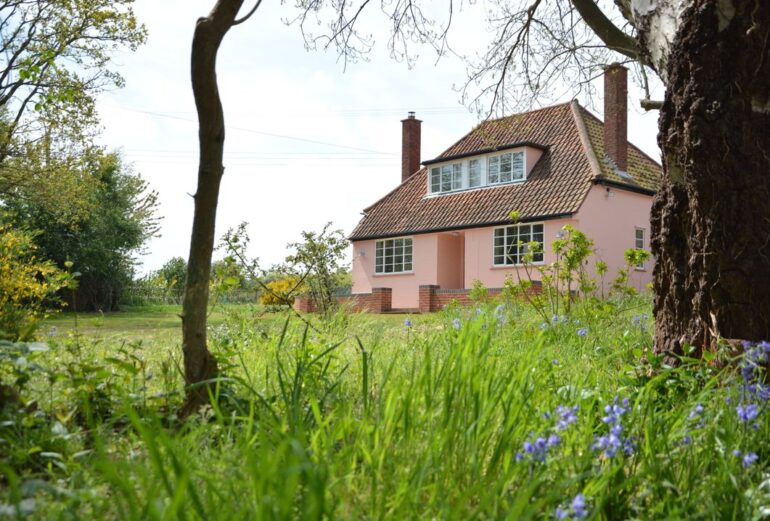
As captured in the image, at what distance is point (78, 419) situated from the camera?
292 centimetres

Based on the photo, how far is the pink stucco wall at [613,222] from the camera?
20219mm

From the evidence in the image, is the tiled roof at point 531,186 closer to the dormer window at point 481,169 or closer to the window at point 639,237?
the dormer window at point 481,169

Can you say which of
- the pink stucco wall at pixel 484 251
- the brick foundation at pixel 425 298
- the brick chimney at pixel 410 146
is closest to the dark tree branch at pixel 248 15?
the brick foundation at pixel 425 298

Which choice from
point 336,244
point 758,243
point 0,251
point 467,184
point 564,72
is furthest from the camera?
point 467,184

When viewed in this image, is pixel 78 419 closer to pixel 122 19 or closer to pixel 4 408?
pixel 4 408

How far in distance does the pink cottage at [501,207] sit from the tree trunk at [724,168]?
1567cm

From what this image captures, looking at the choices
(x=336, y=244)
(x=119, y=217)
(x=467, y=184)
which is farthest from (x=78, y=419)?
(x=119, y=217)

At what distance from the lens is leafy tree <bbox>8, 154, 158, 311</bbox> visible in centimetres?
2494

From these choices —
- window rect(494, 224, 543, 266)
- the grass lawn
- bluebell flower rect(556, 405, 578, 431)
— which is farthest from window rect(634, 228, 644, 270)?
bluebell flower rect(556, 405, 578, 431)

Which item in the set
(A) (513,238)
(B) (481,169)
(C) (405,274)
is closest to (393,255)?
(C) (405,274)

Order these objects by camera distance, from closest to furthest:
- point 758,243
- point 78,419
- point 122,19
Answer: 1. point 78,419
2. point 758,243
3. point 122,19

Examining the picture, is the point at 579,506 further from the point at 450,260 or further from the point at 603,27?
the point at 450,260

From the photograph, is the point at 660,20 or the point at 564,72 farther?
the point at 564,72

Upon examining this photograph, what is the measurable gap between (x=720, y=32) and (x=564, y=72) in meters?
4.99
